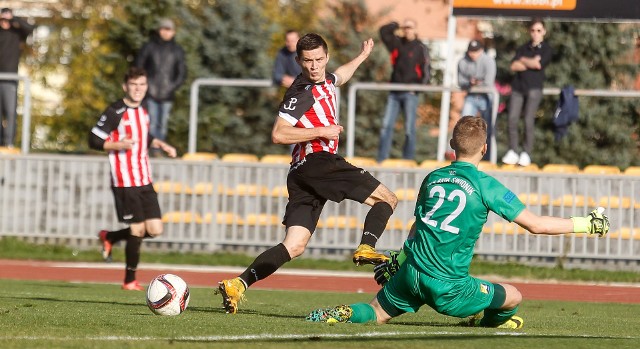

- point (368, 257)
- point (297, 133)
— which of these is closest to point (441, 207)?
point (368, 257)

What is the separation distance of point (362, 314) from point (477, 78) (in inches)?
427

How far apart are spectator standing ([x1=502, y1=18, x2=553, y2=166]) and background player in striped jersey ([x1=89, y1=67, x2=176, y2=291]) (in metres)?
6.73

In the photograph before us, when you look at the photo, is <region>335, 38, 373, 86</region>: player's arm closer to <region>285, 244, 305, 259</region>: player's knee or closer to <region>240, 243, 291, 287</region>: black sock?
<region>285, 244, 305, 259</region>: player's knee

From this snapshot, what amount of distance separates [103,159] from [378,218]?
1023 cm

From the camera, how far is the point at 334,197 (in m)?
10.5

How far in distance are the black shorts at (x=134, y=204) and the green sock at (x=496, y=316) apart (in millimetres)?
5224

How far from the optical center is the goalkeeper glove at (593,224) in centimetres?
882

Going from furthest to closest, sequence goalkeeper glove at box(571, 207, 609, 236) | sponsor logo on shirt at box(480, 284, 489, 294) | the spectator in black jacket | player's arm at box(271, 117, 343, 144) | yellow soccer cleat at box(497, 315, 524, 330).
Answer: the spectator in black jacket < player's arm at box(271, 117, 343, 144) < yellow soccer cleat at box(497, 315, 524, 330) < sponsor logo on shirt at box(480, 284, 489, 294) < goalkeeper glove at box(571, 207, 609, 236)

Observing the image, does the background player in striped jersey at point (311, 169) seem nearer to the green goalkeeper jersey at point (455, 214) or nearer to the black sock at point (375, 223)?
the black sock at point (375, 223)

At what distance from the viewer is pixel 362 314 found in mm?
9312

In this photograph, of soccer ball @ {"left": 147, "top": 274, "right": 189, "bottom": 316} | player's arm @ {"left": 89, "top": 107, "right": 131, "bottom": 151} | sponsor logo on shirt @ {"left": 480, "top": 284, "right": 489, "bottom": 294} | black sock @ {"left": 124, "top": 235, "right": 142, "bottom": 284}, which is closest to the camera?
sponsor logo on shirt @ {"left": 480, "top": 284, "right": 489, "bottom": 294}

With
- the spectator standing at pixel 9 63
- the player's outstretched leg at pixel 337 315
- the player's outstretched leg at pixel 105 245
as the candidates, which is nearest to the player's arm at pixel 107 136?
the player's outstretched leg at pixel 105 245

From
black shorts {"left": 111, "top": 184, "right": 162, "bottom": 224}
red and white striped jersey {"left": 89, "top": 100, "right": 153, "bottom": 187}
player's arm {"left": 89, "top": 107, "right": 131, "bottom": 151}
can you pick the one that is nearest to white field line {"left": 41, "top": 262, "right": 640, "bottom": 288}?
black shorts {"left": 111, "top": 184, "right": 162, "bottom": 224}

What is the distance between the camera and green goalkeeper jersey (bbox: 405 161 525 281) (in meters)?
8.96
